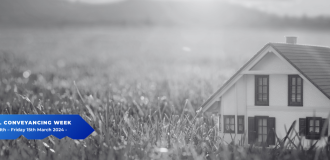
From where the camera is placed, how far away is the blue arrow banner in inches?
156

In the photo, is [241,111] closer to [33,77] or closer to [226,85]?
[226,85]

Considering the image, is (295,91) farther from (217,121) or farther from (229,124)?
(217,121)

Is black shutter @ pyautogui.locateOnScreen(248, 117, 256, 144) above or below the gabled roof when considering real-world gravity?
below

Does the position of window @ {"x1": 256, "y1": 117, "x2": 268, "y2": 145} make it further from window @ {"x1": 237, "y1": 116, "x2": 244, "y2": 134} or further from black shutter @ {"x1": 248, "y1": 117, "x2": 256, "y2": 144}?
window @ {"x1": 237, "y1": 116, "x2": 244, "y2": 134}

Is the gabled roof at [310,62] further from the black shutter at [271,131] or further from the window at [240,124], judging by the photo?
the window at [240,124]

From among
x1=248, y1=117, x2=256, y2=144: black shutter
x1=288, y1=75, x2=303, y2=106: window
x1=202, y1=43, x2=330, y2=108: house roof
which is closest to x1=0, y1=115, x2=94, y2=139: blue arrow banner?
x1=202, y1=43, x2=330, y2=108: house roof

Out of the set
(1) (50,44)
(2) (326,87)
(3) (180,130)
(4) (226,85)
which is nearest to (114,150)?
(3) (180,130)

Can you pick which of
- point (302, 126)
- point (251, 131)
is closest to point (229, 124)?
point (251, 131)

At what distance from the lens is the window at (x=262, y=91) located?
3.92m

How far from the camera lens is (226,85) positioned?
3.95m

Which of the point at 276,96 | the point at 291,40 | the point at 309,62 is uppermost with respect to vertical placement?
the point at 291,40

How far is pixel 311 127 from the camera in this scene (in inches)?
146

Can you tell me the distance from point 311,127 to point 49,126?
105 inches

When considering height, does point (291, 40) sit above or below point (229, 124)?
above
